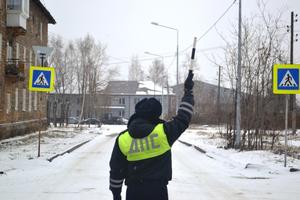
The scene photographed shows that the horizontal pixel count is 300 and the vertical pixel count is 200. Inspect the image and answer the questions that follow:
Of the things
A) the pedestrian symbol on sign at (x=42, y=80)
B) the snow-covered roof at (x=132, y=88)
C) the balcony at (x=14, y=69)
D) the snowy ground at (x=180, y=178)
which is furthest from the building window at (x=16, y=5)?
the snow-covered roof at (x=132, y=88)

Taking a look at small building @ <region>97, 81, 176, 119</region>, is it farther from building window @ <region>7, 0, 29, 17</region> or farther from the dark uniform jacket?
the dark uniform jacket

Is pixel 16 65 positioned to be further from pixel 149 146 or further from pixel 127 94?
pixel 127 94

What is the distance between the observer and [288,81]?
12203 mm

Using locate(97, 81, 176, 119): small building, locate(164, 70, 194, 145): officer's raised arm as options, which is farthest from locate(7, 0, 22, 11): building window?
locate(97, 81, 176, 119): small building

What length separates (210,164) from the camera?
13883 millimetres

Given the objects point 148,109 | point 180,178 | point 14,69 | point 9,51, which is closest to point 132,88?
point 9,51

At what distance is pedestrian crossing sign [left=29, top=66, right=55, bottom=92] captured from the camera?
13766 millimetres

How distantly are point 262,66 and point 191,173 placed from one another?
7.36 metres

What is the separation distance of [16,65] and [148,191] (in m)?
23.6

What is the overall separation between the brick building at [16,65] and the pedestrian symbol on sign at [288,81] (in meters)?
12.5

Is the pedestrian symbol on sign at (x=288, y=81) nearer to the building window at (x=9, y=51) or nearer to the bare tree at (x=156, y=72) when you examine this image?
the building window at (x=9, y=51)

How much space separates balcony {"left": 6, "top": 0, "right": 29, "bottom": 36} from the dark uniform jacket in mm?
22491

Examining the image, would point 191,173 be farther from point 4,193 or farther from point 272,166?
point 4,193

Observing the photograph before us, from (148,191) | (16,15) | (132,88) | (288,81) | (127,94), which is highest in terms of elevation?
(16,15)
